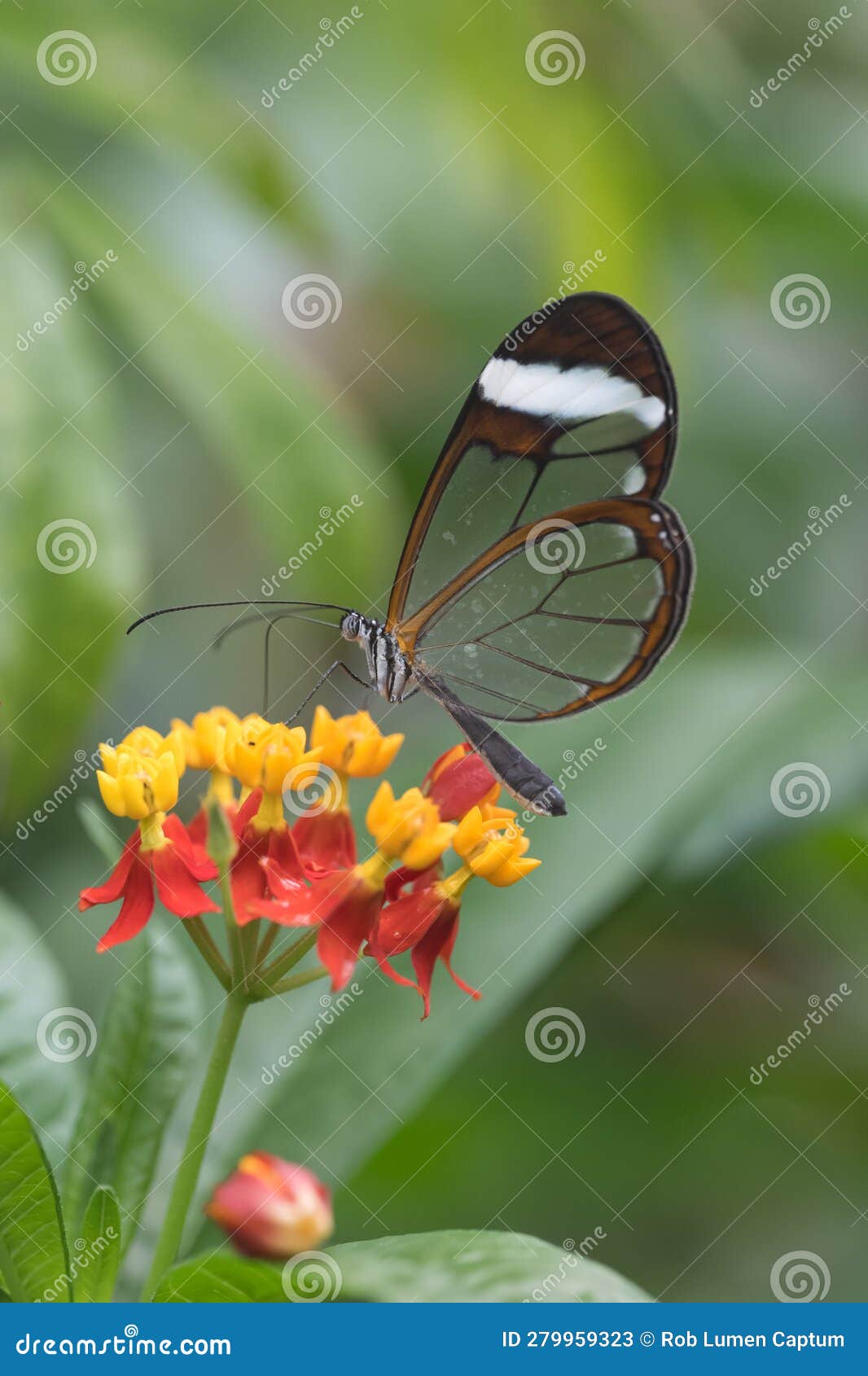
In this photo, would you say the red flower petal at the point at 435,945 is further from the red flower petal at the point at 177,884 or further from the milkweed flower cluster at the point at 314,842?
the red flower petal at the point at 177,884

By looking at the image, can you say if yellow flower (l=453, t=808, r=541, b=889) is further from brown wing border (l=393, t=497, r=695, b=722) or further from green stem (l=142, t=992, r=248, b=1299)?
brown wing border (l=393, t=497, r=695, b=722)

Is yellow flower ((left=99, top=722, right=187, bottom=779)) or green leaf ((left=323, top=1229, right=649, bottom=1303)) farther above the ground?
yellow flower ((left=99, top=722, right=187, bottom=779))

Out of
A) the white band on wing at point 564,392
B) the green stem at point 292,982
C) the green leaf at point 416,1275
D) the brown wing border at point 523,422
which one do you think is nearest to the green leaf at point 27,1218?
the green leaf at point 416,1275

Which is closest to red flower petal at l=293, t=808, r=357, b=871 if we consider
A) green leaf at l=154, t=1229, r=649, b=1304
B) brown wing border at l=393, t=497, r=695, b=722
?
green leaf at l=154, t=1229, r=649, b=1304

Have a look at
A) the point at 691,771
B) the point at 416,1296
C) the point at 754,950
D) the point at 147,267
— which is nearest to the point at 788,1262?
the point at 754,950

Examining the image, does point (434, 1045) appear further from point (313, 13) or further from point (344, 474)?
point (313, 13)

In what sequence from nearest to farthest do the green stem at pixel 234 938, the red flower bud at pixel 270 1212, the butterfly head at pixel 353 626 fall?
the red flower bud at pixel 270 1212 < the green stem at pixel 234 938 < the butterfly head at pixel 353 626
